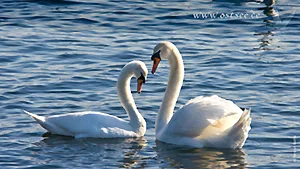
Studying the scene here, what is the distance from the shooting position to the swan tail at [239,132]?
35.9ft

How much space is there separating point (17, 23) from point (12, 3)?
2109mm

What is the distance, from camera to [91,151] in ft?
37.0

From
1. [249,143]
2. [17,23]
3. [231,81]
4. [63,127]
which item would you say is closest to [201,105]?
[249,143]

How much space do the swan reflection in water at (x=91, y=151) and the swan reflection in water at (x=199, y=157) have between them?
32 cm

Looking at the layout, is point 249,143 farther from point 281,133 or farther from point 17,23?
point 17,23

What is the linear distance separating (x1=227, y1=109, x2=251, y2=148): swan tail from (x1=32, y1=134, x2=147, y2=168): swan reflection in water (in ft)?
3.65

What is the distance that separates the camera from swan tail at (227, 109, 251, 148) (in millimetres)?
10953

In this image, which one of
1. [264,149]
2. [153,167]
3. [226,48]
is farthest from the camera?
[226,48]

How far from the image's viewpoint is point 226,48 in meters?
17.5

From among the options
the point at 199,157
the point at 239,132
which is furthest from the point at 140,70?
the point at 239,132

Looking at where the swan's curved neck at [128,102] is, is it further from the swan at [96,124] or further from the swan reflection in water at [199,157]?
the swan reflection in water at [199,157]

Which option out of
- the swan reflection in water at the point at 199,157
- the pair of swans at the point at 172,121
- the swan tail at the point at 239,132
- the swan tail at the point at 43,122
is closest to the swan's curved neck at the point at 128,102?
the pair of swans at the point at 172,121

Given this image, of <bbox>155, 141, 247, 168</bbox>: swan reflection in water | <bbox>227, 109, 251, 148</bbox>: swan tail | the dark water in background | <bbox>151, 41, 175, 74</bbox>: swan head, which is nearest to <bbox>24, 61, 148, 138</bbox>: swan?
the dark water in background

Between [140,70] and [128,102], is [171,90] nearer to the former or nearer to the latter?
[140,70]
